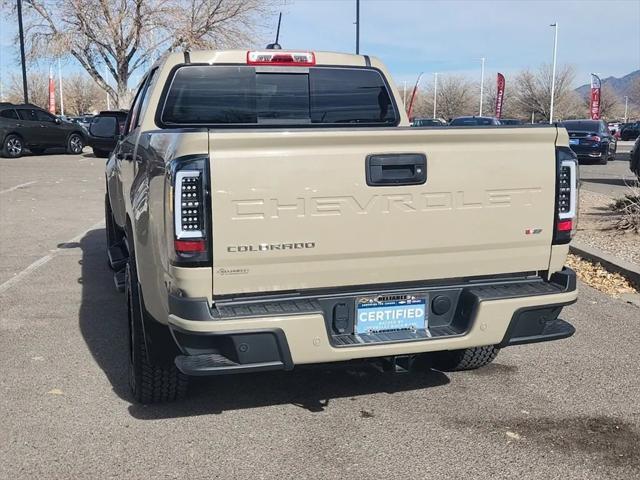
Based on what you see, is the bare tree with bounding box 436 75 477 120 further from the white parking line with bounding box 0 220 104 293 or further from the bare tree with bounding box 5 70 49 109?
the white parking line with bounding box 0 220 104 293

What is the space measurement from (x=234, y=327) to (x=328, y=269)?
21.4 inches

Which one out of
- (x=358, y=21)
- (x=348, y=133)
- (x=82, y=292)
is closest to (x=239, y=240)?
(x=348, y=133)

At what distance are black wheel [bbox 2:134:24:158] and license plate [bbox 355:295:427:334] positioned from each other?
22413mm

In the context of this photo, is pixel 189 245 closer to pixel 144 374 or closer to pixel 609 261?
pixel 144 374

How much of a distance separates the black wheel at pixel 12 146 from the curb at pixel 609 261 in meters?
20.0

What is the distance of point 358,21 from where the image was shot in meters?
27.2

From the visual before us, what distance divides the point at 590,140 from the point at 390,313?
21557 mm

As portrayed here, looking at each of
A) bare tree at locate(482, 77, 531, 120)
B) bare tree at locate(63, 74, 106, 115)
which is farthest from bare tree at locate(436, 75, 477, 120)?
bare tree at locate(63, 74, 106, 115)

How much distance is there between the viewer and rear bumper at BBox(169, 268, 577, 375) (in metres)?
3.23

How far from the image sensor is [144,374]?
3932 millimetres

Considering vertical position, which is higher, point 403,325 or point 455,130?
point 455,130

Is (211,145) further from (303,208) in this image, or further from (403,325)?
(403,325)

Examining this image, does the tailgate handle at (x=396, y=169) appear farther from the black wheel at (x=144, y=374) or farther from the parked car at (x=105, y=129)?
the parked car at (x=105, y=129)

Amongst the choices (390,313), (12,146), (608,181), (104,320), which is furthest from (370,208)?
(12,146)
